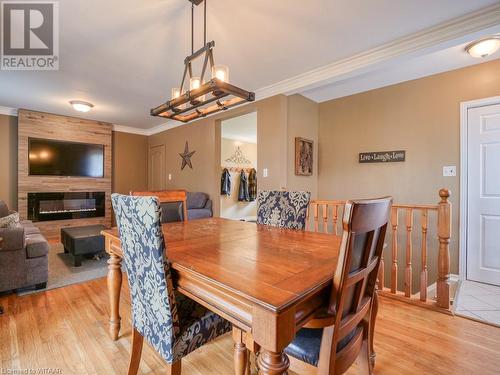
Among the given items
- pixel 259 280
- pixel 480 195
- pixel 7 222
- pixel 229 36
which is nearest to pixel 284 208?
pixel 259 280

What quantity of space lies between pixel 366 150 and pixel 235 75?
2.08 m

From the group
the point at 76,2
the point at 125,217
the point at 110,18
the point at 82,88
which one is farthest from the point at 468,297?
the point at 82,88

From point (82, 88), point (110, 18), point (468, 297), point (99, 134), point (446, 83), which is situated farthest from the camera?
point (99, 134)

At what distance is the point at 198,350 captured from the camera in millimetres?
1665

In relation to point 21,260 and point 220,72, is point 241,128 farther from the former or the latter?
point 21,260

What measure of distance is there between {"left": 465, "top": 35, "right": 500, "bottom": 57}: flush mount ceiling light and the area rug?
4.51 m

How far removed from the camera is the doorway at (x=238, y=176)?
263 inches

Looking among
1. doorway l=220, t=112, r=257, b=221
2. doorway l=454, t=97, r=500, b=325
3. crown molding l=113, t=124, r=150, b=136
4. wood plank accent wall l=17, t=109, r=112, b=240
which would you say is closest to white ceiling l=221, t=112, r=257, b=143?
doorway l=220, t=112, r=257, b=221

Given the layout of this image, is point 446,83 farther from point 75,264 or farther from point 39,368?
point 75,264

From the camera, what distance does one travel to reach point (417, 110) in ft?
10.3

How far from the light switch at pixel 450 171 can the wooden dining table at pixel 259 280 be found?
2264 mm

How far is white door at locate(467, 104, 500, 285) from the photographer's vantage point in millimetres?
2701

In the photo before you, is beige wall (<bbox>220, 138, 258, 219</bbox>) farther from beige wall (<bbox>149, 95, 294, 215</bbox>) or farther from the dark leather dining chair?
the dark leather dining chair
